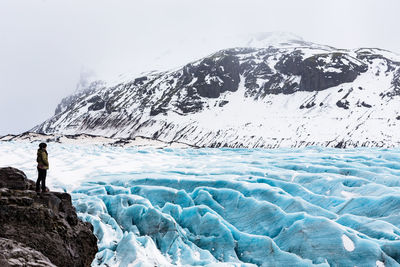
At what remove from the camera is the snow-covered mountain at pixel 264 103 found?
120 metres

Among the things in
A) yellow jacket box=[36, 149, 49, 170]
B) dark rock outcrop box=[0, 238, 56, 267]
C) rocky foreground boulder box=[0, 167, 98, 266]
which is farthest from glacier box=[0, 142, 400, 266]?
dark rock outcrop box=[0, 238, 56, 267]

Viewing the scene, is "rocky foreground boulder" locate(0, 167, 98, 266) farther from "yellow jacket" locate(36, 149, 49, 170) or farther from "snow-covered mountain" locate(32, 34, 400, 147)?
"snow-covered mountain" locate(32, 34, 400, 147)

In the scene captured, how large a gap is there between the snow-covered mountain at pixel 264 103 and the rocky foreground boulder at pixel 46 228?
343 feet

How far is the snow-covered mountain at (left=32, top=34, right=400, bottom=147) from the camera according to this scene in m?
120

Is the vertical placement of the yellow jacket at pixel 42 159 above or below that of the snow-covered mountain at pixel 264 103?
above

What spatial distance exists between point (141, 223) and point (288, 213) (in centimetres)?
434

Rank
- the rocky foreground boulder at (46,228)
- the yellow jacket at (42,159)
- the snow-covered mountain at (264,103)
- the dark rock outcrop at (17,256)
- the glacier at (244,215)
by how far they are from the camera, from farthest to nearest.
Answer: the snow-covered mountain at (264,103), the glacier at (244,215), the yellow jacket at (42,159), the rocky foreground boulder at (46,228), the dark rock outcrop at (17,256)

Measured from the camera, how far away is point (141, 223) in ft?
35.8

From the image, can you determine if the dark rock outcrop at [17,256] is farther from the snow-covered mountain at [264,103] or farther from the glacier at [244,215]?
the snow-covered mountain at [264,103]

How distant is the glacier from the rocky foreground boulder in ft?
4.59

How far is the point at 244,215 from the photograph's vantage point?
11.3 meters

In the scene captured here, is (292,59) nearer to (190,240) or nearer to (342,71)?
(342,71)

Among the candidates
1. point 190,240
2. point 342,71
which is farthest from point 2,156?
point 342,71

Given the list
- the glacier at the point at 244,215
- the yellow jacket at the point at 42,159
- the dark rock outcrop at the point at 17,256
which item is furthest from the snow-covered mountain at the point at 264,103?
the dark rock outcrop at the point at 17,256
